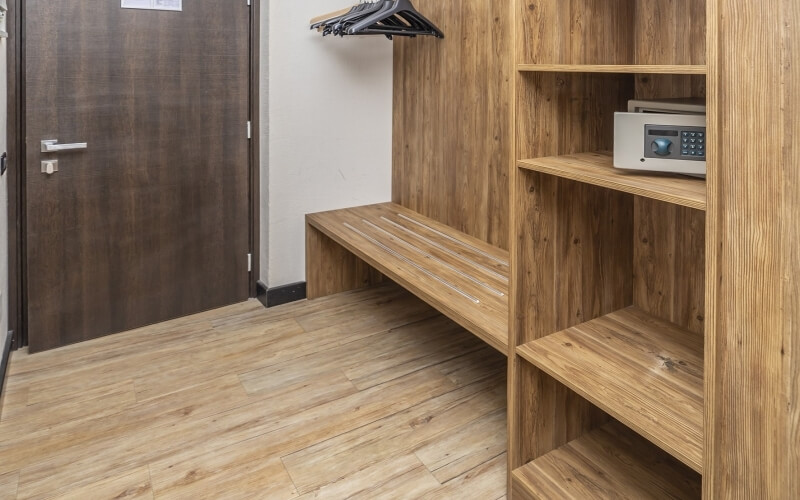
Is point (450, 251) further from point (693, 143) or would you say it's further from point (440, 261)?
point (693, 143)

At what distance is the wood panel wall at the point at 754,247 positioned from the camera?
35.0 inches

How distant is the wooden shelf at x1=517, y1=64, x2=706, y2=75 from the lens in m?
1.01

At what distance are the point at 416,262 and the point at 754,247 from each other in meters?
1.56

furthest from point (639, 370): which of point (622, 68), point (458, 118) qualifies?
point (458, 118)

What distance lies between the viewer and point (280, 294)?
3135 mm

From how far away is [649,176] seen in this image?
1278 mm

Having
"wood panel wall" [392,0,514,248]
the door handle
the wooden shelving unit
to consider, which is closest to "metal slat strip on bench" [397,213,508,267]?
"wood panel wall" [392,0,514,248]

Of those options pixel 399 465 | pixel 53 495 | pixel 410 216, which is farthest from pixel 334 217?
pixel 53 495

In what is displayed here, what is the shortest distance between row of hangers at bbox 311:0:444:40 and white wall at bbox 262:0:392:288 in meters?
0.22

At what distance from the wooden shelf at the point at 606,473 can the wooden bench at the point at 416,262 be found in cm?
37

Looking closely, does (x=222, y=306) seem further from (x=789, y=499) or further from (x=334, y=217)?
(x=789, y=499)

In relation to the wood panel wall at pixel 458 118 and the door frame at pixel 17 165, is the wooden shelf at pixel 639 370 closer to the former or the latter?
the wood panel wall at pixel 458 118

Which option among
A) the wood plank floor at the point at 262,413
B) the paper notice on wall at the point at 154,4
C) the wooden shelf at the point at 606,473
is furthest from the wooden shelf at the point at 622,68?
the paper notice on wall at the point at 154,4

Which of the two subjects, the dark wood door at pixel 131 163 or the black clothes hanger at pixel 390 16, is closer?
the dark wood door at pixel 131 163
